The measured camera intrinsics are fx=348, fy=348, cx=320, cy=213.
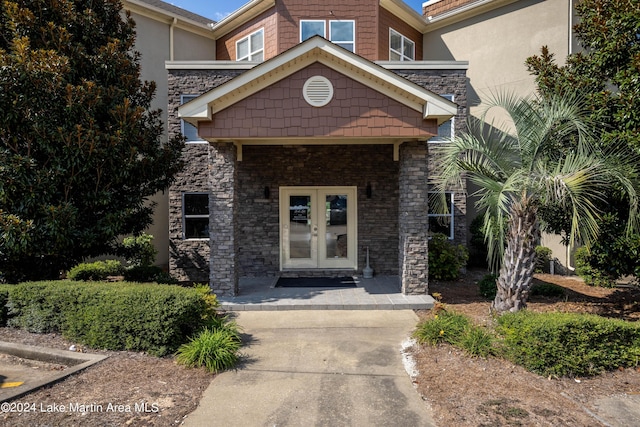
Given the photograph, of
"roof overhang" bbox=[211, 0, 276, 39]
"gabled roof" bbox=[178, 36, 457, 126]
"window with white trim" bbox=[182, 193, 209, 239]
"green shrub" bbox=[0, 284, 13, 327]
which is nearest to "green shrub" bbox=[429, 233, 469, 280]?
"gabled roof" bbox=[178, 36, 457, 126]

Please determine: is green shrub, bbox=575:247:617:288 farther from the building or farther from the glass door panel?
the glass door panel

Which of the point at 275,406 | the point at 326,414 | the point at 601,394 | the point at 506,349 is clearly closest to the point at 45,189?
the point at 275,406

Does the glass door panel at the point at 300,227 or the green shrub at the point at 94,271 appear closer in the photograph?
the green shrub at the point at 94,271

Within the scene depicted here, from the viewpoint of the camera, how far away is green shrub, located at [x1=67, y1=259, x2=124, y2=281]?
26.4 ft

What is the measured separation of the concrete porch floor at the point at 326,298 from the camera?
23.9 ft

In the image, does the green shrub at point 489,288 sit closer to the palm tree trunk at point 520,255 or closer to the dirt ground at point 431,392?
the palm tree trunk at point 520,255

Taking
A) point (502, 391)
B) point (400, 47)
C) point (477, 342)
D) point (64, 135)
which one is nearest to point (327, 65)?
point (64, 135)

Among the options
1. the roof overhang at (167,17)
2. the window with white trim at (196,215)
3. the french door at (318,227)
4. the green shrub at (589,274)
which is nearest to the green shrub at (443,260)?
the french door at (318,227)

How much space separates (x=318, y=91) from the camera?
7.27 meters

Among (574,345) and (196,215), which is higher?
(196,215)

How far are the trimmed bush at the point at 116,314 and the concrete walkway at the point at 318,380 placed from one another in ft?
3.36

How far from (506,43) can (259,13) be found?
8893mm

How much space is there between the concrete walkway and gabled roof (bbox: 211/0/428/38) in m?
10.9

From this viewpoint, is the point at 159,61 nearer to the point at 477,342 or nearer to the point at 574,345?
the point at 477,342
